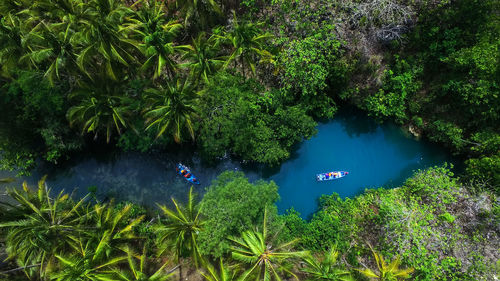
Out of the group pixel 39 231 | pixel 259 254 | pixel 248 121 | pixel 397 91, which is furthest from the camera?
pixel 397 91

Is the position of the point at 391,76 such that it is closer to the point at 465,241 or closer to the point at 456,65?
the point at 456,65

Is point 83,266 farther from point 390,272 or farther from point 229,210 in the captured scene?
point 390,272

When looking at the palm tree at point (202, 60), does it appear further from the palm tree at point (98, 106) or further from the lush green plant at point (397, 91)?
the lush green plant at point (397, 91)

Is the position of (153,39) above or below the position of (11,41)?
above

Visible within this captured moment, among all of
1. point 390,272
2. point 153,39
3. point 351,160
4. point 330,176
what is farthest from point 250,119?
point 390,272

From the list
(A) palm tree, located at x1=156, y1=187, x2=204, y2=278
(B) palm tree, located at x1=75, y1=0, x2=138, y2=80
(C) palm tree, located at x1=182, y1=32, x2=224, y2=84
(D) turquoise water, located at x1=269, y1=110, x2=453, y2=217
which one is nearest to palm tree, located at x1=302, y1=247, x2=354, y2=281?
(D) turquoise water, located at x1=269, y1=110, x2=453, y2=217

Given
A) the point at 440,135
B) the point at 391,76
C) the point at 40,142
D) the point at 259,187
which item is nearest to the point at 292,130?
the point at 259,187

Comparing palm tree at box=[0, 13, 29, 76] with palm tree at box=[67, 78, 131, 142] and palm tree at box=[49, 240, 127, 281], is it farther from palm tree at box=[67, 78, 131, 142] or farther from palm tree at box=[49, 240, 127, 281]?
palm tree at box=[49, 240, 127, 281]
